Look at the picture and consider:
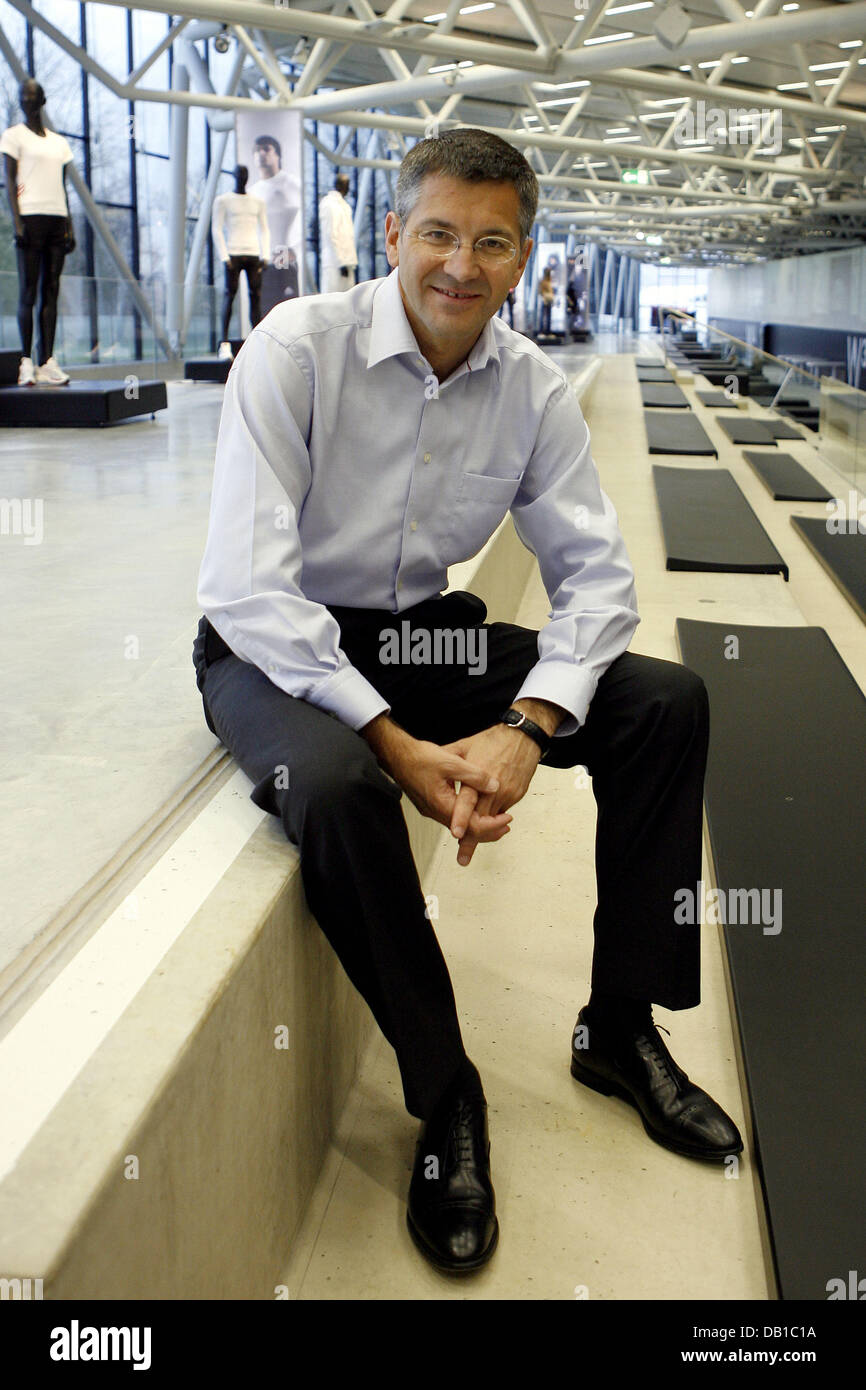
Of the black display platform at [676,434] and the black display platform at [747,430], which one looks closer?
the black display platform at [676,434]

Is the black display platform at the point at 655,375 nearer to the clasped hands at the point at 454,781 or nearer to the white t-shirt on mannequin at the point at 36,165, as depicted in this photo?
the white t-shirt on mannequin at the point at 36,165

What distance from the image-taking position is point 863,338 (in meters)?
40.1

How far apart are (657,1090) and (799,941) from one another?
628 mm

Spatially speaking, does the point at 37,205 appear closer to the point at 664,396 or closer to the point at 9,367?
the point at 9,367

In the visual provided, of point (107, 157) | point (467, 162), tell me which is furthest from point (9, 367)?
point (467, 162)

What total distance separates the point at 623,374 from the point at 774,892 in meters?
22.1

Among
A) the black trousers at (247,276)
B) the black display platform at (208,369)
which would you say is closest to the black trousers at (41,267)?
the black trousers at (247,276)

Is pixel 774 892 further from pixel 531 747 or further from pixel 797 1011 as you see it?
pixel 531 747

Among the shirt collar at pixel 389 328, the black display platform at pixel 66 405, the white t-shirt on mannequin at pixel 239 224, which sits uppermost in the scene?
the white t-shirt on mannequin at pixel 239 224

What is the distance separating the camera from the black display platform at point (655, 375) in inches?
870

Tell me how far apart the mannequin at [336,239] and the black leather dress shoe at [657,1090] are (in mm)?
14854

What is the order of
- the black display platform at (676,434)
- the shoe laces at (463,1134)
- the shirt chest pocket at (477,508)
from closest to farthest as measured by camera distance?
1. the shoe laces at (463,1134)
2. the shirt chest pocket at (477,508)
3. the black display platform at (676,434)

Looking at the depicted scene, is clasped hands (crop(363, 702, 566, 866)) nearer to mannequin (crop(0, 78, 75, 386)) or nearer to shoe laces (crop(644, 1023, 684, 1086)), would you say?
shoe laces (crop(644, 1023, 684, 1086))
